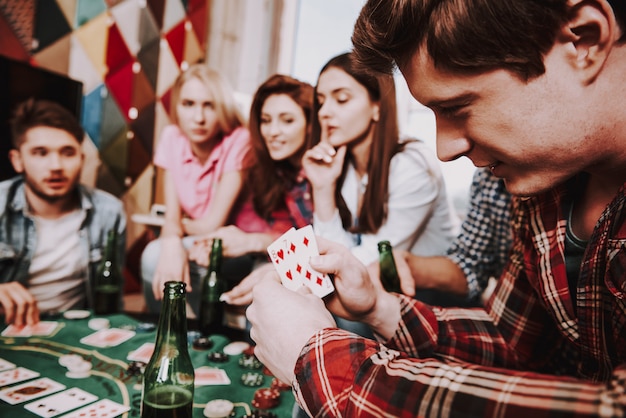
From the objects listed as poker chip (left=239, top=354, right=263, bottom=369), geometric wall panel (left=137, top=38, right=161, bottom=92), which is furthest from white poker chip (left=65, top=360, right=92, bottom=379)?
geometric wall panel (left=137, top=38, right=161, bottom=92)

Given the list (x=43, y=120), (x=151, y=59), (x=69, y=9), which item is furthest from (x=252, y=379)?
(x=151, y=59)

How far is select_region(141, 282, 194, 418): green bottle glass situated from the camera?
89 cm

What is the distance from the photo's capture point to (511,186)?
2.96 ft

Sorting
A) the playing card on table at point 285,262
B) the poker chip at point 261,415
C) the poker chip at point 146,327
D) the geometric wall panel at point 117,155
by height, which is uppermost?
the geometric wall panel at point 117,155

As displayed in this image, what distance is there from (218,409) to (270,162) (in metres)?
1.74

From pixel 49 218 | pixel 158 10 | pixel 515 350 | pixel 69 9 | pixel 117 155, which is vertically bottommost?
pixel 515 350

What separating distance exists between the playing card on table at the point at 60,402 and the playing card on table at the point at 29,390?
3 cm

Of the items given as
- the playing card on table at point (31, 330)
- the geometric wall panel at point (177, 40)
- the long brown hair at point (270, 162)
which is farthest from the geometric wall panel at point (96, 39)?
the playing card on table at point (31, 330)

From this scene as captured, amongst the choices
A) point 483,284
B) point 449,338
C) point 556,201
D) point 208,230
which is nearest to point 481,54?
point 556,201

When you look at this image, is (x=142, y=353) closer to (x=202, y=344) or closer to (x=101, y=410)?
(x=202, y=344)

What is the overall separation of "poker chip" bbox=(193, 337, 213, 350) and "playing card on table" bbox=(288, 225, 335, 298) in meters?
0.46

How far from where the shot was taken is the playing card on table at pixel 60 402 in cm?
93

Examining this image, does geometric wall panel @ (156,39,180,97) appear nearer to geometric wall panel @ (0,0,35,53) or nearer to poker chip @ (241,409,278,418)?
geometric wall panel @ (0,0,35,53)

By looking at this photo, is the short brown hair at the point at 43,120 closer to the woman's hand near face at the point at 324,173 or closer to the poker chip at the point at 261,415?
the woman's hand near face at the point at 324,173
